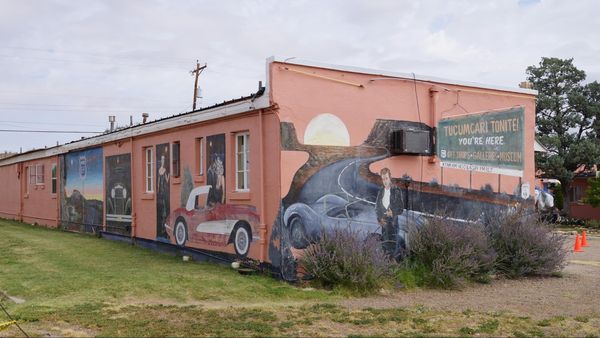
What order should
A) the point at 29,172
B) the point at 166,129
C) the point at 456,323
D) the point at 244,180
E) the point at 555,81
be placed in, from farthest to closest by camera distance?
1. the point at 555,81
2. the point at 29,172
3. the point at 166,129
4. the point at 244,180
5. the point at 456,323

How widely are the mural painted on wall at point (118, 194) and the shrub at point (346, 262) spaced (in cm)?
828

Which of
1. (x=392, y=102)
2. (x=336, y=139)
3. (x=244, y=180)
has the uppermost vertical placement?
(x=392, y=102)

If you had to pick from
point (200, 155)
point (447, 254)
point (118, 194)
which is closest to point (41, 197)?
point (118, 194)

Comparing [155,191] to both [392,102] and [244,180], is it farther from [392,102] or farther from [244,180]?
A: [392,102]

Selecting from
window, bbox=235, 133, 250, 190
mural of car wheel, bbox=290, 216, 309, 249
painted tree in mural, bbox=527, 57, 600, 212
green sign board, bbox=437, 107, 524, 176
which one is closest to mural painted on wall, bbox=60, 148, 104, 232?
window, bbox=235, 133, 250, 190

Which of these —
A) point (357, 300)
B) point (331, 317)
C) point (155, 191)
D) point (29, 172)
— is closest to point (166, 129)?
point (155, 191)

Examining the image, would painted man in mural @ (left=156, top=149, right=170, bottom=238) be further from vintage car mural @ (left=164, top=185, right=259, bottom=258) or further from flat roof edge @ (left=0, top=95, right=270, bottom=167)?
flat roof edge @ (left=0, top=95, right=270, bottom=167)

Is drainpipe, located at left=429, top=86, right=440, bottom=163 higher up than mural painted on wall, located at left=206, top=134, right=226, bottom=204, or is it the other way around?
drainpipe, located at left=429, top=86, right=440, bottom=163

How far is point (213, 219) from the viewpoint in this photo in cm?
1332

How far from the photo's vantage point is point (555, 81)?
33.9 metres

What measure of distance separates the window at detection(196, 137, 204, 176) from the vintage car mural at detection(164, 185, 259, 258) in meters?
0.38

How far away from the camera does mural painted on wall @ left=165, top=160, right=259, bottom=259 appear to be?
12273 millimetres

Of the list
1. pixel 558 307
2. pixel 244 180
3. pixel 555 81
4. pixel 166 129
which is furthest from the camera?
pixel 555 81

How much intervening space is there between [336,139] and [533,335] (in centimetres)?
538
